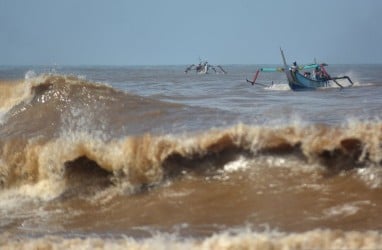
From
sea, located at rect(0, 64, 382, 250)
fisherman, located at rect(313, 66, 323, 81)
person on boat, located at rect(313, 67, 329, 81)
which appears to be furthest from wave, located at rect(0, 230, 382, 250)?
fisherman, located at rect(313, 66, 323, 81)

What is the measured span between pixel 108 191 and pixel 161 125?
2085 mm

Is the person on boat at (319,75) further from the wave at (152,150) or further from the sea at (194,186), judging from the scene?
the wave at (152,150)

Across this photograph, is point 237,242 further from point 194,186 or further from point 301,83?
point 301,83

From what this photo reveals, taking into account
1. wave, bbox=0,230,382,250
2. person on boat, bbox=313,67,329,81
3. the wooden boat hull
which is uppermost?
person on boat, bbox=313,67,329,81

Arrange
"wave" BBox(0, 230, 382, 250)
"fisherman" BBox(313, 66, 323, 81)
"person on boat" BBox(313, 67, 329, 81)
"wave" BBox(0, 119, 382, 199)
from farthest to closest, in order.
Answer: "fisherman" BBox(313, 66, 323, 81)
"person on boat" BBox(313, 67, 329, 81)
"wave" BBox(0, 119, 382, 199)
"wave" BBox(0, 230, 382, 250)

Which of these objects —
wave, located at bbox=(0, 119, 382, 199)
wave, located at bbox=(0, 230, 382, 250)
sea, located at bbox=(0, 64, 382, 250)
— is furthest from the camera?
wave, located at bbox=(0, 119, 382, 199)

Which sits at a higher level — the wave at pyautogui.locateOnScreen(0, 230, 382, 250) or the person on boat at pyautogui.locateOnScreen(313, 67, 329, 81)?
the person on boat at pyautogui.locateOnScreen(313, 67, 329, 81)

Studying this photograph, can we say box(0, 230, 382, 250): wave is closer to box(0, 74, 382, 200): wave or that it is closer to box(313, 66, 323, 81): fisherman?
box(0, 74, 382, 200): wave

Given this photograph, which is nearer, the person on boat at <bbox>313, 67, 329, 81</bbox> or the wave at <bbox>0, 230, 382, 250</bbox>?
Result: the wave at <bbox>0, 230, 382, 250</bbox>

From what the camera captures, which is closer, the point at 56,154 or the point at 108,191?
the point at 108,191

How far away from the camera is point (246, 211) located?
6.12m

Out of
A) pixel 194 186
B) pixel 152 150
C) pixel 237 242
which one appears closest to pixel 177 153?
pixel 152 150

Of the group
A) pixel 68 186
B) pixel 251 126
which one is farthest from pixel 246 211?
pixel 68 186

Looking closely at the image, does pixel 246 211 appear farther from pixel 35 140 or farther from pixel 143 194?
pixel 35 140
